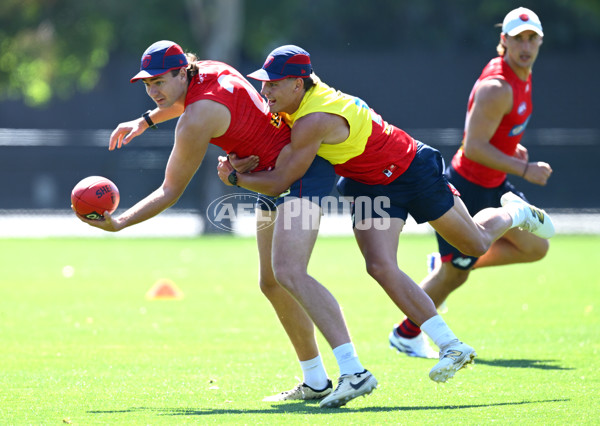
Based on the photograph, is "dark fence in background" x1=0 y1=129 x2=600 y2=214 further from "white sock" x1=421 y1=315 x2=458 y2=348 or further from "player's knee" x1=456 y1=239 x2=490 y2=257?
"white sock" x1=421 y1=315 x2=458 y2=348

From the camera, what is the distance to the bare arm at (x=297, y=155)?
586 cm

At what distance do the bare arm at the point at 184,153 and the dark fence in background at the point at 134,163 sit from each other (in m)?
18.9

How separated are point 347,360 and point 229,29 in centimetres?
1748

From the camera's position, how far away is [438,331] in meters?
6.08

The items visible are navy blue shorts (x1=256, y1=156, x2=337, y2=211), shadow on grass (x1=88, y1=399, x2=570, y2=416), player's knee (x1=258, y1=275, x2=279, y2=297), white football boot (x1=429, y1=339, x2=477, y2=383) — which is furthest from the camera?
player's knee (x1=258, y1=275, x2=279, y2=297)

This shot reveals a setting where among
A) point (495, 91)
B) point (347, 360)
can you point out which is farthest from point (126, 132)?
point (495, 91)

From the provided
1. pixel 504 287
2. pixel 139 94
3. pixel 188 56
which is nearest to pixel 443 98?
pixel 139 94

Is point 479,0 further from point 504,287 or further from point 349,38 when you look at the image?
point 504,287

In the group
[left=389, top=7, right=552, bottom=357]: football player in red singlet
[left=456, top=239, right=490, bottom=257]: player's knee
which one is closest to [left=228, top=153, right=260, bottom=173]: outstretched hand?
[left=456, top=239, right=490, bottom=257]: player's knee

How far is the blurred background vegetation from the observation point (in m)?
24.0

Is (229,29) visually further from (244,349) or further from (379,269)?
(379,269)

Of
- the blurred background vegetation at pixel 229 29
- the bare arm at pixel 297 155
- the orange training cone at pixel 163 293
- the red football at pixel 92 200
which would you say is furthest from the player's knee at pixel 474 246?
the blurred background vegetation at pixel 229 29

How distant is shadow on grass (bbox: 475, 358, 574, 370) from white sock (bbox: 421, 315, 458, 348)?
1.19 m

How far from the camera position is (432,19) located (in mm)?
35594
